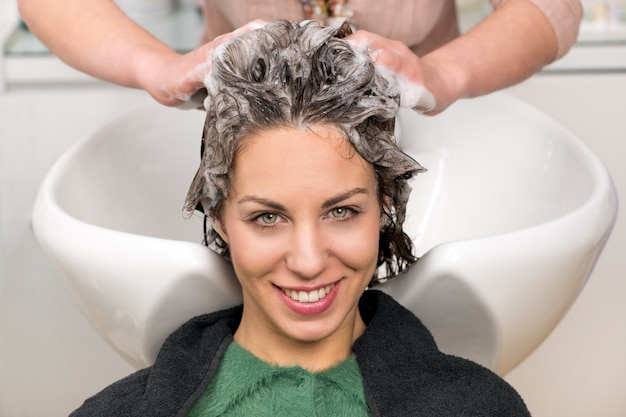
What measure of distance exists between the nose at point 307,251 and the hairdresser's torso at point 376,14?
1.76 ft

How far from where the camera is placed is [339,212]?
1198mm

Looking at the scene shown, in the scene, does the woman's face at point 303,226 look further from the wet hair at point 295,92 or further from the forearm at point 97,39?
the forearm at point 97,39

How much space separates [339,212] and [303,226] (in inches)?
2.3

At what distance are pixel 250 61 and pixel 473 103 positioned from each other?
0.68 meters

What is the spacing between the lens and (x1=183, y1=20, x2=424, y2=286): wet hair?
117 centimetres

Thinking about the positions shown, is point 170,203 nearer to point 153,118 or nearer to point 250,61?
point 153,118

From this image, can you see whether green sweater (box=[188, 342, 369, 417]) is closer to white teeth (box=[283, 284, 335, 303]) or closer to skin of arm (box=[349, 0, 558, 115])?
white teeth (box=[283, 284, 335, 303])

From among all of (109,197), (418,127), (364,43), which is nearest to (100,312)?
(109,197)

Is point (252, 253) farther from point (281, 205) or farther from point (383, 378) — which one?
point (383, 378)

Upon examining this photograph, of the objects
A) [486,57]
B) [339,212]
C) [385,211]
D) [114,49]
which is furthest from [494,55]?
[114,49]

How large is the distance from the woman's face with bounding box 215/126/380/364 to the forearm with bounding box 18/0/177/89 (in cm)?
28

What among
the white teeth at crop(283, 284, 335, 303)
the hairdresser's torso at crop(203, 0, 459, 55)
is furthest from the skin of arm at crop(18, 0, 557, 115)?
the white teeth at crop(283, 284, 335, 303)

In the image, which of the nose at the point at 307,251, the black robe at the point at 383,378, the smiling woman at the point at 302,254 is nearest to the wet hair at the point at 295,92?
the smiling woman at the point at 302,254

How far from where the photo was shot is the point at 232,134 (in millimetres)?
1183
